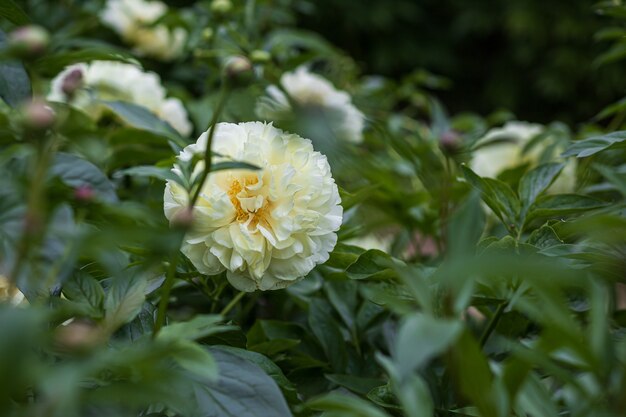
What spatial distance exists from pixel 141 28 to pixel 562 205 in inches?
47.3

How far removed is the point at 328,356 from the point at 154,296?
19cm

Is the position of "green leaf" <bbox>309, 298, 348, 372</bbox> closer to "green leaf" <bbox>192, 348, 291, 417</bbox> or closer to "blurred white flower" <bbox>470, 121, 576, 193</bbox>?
"green leaf" <bbox>192, 348, 291, 417</bbox>

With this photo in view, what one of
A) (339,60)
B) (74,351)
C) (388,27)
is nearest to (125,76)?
(339,60)

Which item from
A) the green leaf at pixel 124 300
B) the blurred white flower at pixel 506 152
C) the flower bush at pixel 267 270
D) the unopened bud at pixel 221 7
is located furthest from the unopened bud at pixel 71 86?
the blurred white flower at pixel 506 152

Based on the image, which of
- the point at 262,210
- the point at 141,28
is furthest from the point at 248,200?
the point at 141,28

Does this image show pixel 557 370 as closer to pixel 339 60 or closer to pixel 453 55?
pixel 339 60

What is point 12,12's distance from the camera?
2.33 feet

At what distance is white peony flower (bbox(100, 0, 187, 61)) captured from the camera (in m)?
1.73

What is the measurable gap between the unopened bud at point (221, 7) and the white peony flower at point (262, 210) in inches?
25.7

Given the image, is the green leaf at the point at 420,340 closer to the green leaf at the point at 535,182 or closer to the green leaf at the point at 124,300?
the green leaf at the point at 124,300

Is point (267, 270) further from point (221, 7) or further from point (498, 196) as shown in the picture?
point (221, 7)

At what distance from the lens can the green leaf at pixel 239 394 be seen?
52cm

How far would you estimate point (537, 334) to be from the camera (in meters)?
Answer: 0.79

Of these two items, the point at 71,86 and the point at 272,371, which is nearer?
the point at 71,86
